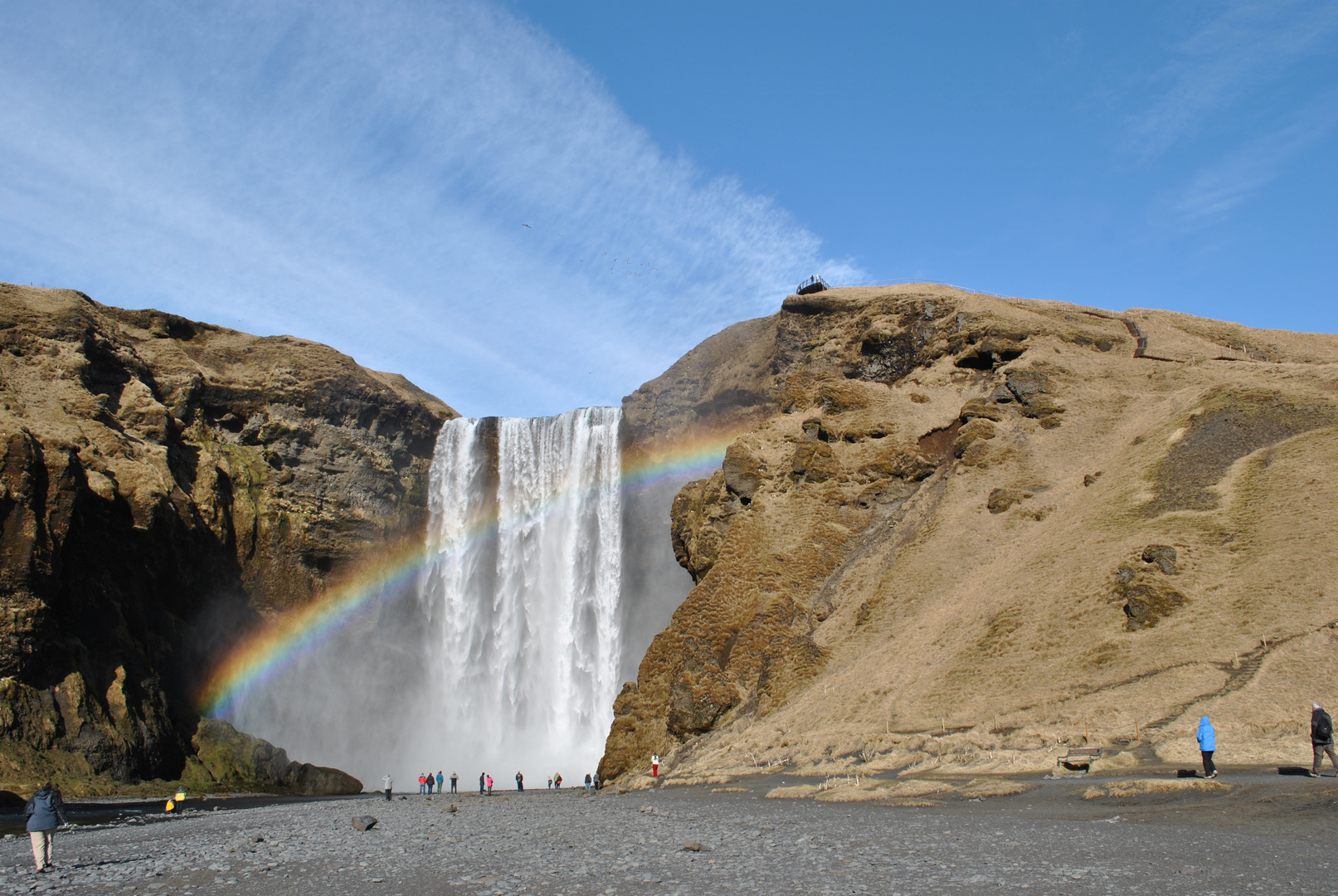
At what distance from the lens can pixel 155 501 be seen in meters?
46.6

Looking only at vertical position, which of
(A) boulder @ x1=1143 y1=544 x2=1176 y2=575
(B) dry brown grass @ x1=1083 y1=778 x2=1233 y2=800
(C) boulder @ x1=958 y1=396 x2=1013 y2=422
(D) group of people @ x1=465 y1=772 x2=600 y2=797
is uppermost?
(C) boulder @ x1=958 y1=396 x2=1013 y2=422

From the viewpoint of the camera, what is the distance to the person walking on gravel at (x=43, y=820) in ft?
48.5

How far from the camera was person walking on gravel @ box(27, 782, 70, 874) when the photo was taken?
14781mm

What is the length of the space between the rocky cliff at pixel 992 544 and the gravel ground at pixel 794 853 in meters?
6.42

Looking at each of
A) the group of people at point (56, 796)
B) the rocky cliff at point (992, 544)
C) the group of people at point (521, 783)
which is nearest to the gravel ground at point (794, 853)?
the group of people at point (56, 796)

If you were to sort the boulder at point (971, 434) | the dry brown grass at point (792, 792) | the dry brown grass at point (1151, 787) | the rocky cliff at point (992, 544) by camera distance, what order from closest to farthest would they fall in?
the dry brown grass at point (1151, 787) < the dry brown grass at point (792, 792) < the rocky cliff at point (992, 544) < the boulder at point (971, 434)

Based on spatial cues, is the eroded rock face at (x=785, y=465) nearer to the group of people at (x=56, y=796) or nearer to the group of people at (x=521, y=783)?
the group of people at (x=521, y=783)

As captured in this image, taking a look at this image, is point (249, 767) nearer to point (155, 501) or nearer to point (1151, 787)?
point (155, 501)

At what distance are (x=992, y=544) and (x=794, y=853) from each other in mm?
27337

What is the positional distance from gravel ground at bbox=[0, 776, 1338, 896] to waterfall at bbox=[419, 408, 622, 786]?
3588 centimetres

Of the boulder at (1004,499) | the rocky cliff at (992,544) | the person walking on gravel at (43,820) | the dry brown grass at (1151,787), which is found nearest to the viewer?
the person walking on gravel at (43,820)

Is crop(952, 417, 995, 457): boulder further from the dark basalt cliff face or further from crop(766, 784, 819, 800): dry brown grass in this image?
the dark basalt cliff face

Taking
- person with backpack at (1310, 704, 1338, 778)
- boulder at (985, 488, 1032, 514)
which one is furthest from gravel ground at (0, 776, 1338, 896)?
boulder at (985, 488, 1032, 514)

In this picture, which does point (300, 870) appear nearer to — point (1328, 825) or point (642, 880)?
point (642, 880)
